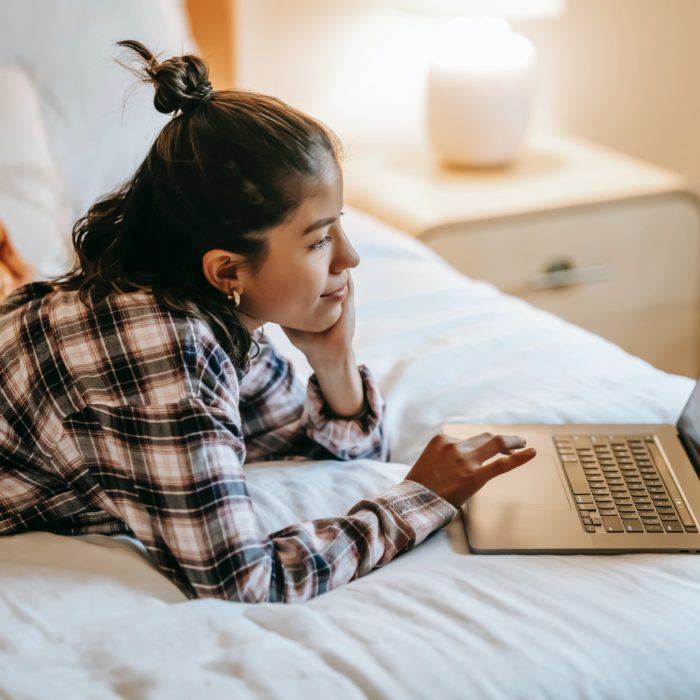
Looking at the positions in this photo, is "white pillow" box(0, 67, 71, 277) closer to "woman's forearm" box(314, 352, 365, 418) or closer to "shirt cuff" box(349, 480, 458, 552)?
"woman's forearm" box(314, 352, 365, 418)

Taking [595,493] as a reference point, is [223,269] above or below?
above

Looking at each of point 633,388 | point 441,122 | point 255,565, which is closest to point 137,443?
point 255,565

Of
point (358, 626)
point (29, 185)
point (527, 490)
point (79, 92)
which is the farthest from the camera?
point (79, 92)

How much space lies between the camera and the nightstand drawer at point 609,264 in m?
2.01

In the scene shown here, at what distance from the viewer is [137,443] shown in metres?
0.88

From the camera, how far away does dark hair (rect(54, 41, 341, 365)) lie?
91 centimetres

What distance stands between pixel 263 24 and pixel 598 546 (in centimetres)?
159

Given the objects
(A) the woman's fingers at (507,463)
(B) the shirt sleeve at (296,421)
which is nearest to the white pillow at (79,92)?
(B) the shirt sleeve at (296,421)

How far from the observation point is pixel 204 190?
0.91 meters

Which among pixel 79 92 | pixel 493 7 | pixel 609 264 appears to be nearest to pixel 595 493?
pixel 79 92

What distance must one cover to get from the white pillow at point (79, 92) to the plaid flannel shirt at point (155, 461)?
656mm

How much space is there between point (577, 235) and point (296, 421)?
1027mm

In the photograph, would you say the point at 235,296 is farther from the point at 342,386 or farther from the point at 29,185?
the point at 29,185

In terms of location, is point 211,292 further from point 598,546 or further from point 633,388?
point 633,388
